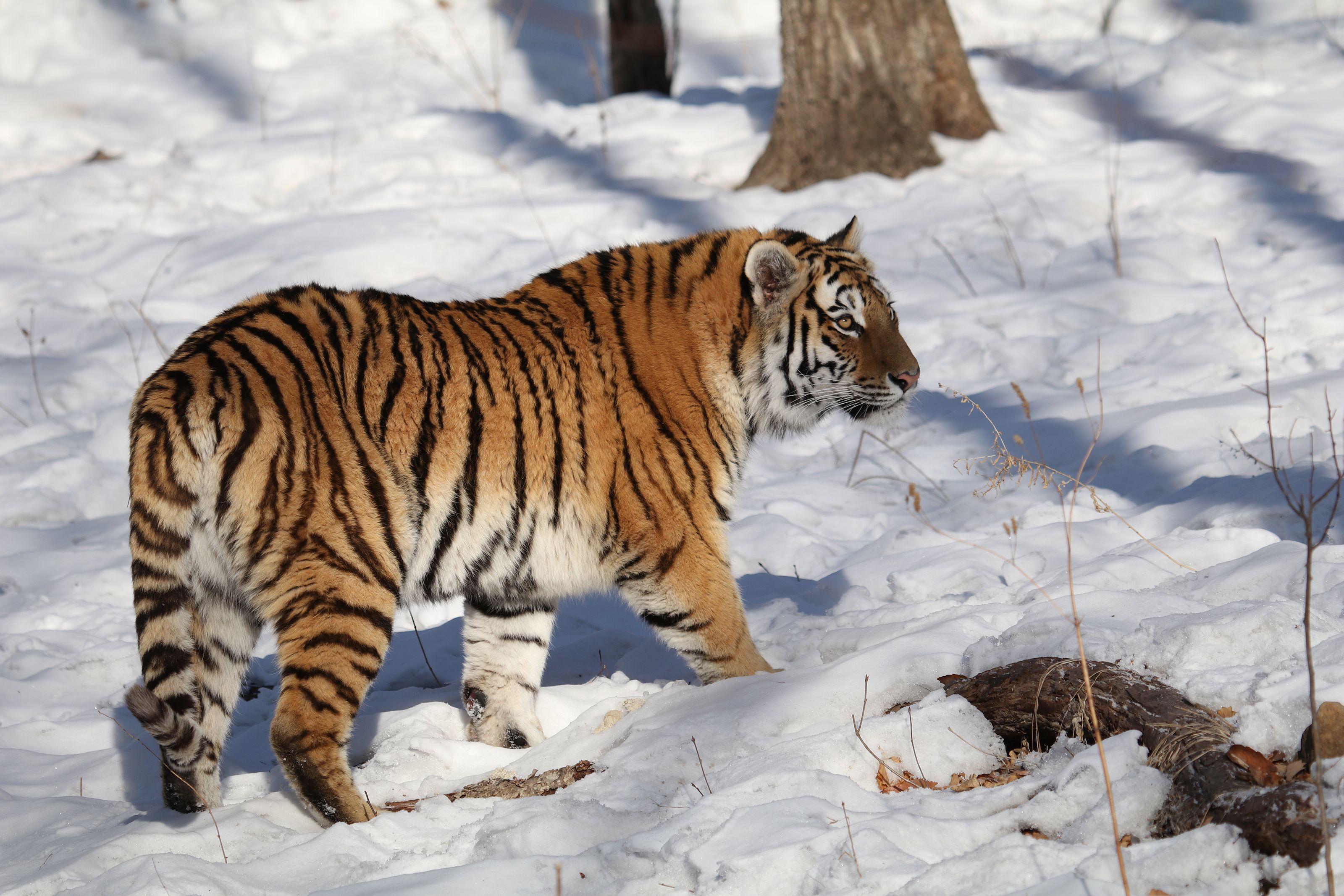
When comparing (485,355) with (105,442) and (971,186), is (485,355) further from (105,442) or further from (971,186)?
(971,186)

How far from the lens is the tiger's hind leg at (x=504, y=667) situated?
11.9ft

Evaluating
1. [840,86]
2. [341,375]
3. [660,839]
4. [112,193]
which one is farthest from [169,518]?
[112,193]

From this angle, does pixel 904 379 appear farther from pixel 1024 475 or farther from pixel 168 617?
pixel 168 617

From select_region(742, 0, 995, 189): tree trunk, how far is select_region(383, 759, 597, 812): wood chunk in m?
6.04

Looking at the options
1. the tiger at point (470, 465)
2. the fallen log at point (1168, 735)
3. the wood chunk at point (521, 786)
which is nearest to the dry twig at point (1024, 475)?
the tiger at point (470, 465)

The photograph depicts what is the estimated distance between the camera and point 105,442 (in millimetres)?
5703

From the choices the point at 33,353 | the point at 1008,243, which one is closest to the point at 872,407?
the point at 1008,243

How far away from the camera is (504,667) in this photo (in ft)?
12.2

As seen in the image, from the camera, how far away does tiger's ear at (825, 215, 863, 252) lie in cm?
407

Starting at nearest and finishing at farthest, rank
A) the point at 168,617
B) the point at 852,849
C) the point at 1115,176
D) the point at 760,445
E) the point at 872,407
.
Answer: the point at 852,849, the point at 168,617, the point at 872,407, the point at 760,445, the point at 1115,176

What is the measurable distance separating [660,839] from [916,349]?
454cm

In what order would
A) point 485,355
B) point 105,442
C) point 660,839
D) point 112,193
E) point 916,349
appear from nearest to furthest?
point 660,839
point 485,355
point 105,442
point 916,349
point 112,193

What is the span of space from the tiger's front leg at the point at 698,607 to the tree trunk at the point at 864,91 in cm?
537

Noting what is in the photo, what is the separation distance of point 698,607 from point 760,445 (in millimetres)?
2850
